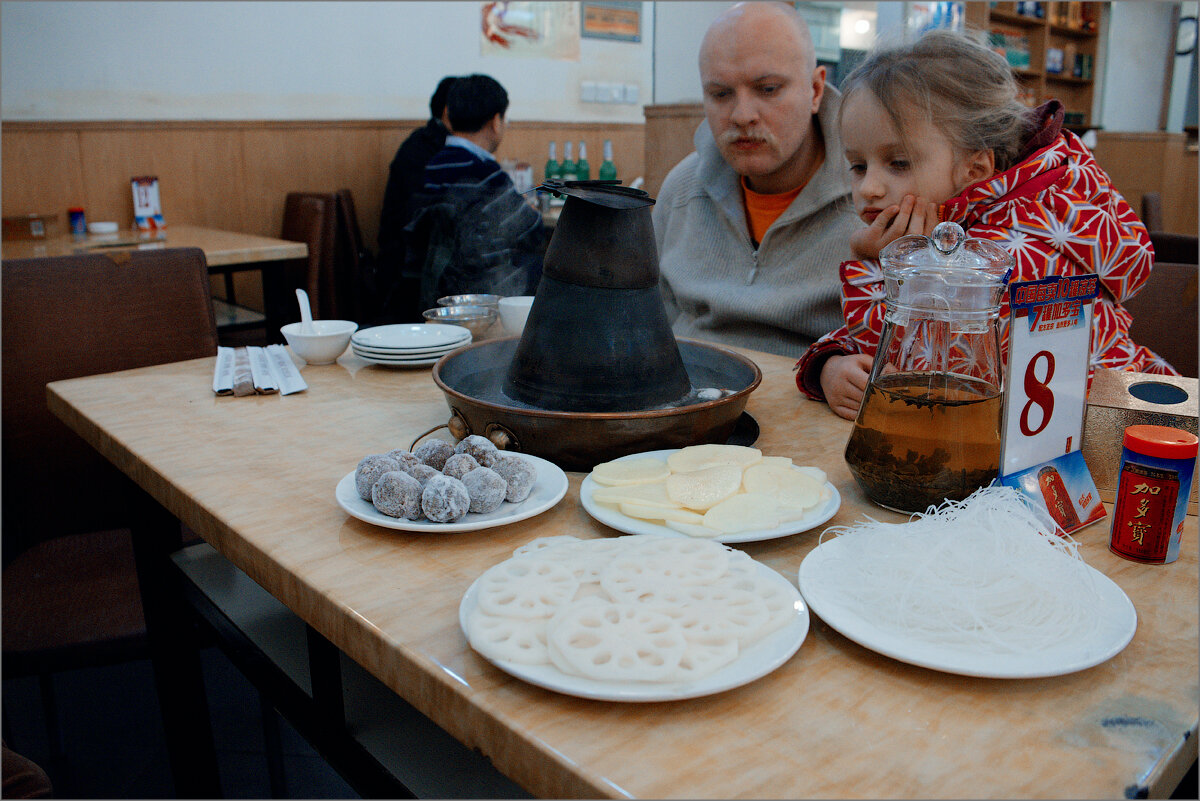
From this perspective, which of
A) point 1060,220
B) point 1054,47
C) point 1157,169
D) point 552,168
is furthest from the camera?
point 1054,47

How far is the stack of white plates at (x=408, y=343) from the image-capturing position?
1.55 metres

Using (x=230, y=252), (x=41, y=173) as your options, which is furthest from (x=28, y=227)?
(x=230, y=252)

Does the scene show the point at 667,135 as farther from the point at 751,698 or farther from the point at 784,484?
the point at 751,698

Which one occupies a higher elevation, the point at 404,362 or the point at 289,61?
the point at 289,61

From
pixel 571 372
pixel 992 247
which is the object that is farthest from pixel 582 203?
pixel 992 247

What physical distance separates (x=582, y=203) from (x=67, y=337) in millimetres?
1362

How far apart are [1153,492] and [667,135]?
335 cm

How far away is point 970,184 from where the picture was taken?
52.7 inches

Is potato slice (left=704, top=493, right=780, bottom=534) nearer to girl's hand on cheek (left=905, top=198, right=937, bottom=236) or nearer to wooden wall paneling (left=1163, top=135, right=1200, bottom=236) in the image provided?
girl's hand on cheek (left=905, top=198, right=937, bottom=236)

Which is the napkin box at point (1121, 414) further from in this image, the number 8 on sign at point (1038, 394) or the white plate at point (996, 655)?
the white plate at point (996, 655)

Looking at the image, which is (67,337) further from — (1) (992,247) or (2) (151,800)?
(1) (992,247)

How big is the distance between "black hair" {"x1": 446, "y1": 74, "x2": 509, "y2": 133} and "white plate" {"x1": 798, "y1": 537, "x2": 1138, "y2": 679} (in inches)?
145

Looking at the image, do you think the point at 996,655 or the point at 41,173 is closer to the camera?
the point at 996,655

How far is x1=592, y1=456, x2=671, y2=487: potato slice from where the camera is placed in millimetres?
917
